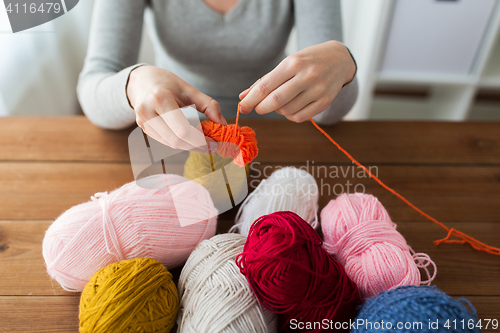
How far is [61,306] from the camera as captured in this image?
1.57 feet

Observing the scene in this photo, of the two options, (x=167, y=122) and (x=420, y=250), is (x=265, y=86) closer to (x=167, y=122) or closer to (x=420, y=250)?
(x=167, y=122)

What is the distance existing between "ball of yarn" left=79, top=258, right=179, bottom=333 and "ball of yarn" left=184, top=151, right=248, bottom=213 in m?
0.16

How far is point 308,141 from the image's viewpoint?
0.75 m

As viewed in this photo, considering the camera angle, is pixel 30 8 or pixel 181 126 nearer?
pixel 181 126

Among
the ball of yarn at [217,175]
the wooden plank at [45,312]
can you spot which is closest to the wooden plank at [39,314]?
the wooden plank at [45,312]

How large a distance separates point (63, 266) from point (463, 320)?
1.69 feet

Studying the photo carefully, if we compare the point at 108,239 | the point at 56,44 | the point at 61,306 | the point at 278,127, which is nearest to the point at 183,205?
the point at 108,239

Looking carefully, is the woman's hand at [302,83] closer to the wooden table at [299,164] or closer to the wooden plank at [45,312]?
the wooden table at [299,164]

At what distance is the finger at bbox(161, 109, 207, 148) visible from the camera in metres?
0.45

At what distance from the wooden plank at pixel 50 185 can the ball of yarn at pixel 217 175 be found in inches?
6.8

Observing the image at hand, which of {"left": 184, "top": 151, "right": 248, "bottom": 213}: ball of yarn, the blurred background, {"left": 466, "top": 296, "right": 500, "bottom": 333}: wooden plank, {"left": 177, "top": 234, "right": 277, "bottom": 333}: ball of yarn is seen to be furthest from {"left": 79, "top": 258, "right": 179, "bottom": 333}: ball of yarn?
the blurred background

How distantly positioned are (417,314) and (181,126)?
376mm

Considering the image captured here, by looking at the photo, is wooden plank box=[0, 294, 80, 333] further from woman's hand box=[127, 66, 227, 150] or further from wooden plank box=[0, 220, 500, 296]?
woman's hand box=[127, 66, 227, 150]

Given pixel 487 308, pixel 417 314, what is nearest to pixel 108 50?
pixel 417 314
